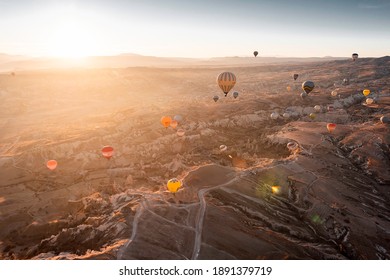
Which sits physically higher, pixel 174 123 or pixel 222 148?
pixel 174 123

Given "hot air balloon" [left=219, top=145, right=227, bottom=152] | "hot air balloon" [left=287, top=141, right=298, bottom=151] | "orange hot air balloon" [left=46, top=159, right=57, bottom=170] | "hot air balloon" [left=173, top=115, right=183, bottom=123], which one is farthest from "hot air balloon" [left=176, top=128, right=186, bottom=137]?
"orange hot air balloon" [left=46, top=159, right=57, bottom=170]

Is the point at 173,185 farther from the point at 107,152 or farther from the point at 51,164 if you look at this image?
the point at 51,164

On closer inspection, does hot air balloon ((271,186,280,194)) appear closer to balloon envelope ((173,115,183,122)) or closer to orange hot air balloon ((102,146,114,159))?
orange hot air balloon ((102,146,114,159))

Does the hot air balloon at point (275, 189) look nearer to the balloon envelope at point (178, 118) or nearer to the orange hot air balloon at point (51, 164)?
the orange hot air balloon at point (51, 164)

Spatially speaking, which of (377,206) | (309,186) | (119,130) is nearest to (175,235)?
(309,186)

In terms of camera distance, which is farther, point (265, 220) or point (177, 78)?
point (177, 78)

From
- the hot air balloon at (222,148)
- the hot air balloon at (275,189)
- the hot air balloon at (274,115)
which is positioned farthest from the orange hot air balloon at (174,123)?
the hot air balloon at (275,189)

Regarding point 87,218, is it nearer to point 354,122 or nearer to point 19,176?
point 19,176

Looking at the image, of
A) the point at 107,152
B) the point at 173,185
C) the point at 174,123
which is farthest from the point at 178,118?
the point at 173,185
